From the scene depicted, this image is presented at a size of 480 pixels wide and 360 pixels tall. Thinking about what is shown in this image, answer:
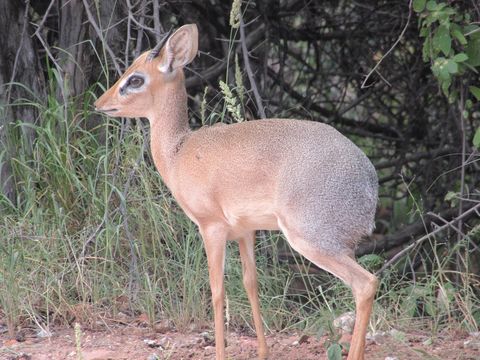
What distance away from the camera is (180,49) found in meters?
4.76

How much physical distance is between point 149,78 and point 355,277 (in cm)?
140

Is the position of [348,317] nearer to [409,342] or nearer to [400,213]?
[409,342]

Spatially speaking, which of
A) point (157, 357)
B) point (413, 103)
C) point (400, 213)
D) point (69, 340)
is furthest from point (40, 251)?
point (400, 213)

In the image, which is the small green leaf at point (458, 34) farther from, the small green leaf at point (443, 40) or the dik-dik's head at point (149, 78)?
the dik-dik's head at point (149, 78)

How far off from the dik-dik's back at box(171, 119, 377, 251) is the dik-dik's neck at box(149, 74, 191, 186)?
15cm

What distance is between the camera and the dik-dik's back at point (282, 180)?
13.6 ft

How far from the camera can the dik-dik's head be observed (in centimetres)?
475

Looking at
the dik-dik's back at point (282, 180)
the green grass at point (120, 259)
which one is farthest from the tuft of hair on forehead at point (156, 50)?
the green grass at point (120, 259)

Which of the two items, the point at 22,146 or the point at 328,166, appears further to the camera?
the point at 22,146

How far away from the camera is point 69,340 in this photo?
505cm

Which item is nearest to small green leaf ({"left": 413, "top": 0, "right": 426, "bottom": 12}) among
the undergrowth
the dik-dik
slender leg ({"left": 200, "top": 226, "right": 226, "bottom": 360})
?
the undergrowth

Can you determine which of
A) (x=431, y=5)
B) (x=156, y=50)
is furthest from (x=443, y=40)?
(x=156, y=50)

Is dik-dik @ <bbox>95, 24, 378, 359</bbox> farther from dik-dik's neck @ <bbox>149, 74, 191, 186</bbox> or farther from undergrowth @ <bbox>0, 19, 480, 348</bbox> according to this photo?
undergrowth @ <bbox>0, 19, 480, 348</bbox>

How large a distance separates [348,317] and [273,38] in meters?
2.94
